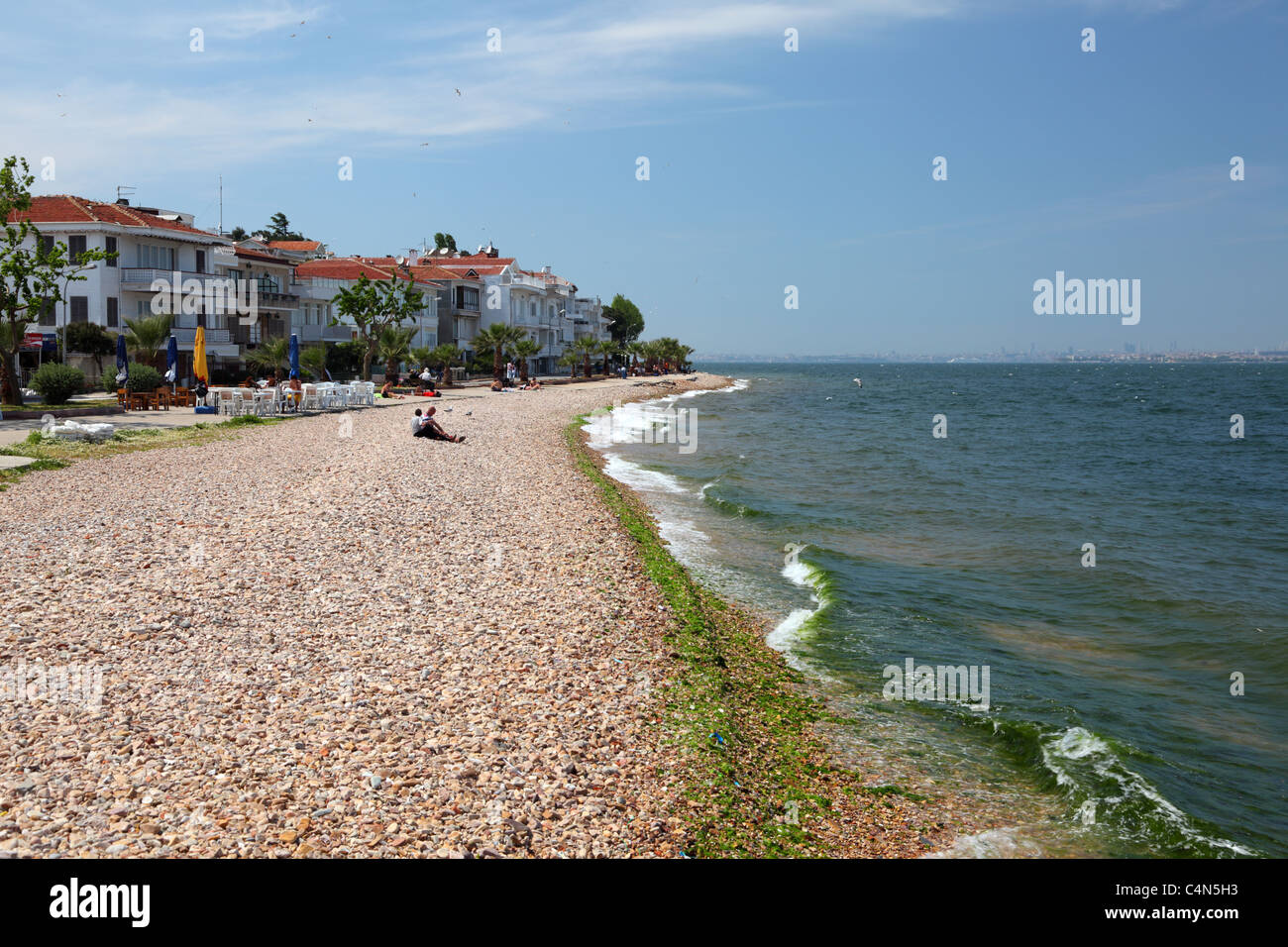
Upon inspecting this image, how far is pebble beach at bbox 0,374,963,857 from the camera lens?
5609mm

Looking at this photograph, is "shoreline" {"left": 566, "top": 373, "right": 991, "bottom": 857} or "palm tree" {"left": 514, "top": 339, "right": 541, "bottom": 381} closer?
"shoreline" {"left": 566, "top": 373, "right": 991, "bottom": 857}

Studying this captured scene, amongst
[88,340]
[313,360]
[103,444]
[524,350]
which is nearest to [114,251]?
[88,340]

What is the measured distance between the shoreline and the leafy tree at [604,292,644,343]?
14556 centimetres

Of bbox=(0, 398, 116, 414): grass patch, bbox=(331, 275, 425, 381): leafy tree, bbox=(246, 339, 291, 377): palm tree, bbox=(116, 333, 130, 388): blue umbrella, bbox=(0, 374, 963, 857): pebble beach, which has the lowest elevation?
bbox=(0, 374, 963, 857): pebble beach

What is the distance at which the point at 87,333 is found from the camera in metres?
42.2

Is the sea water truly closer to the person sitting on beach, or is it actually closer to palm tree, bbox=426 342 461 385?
the person sitting on beach

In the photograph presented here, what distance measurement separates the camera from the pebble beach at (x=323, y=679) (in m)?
5.61

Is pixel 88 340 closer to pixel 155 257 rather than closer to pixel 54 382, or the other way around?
pixel 155 257

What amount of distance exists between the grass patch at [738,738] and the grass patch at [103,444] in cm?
1176

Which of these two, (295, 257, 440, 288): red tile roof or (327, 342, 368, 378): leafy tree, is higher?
(295, 257, 440, 288): red tile roof

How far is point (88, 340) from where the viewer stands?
1665 inches

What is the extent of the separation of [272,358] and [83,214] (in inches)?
403

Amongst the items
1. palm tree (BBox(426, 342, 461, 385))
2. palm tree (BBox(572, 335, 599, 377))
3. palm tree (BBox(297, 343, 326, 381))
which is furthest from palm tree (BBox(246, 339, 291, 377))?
palm tree (BBox(572, 335, 599, 377))
